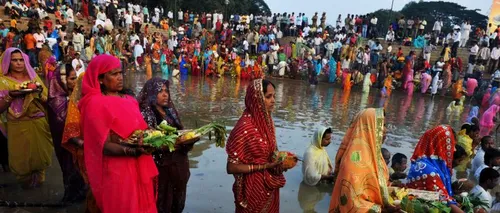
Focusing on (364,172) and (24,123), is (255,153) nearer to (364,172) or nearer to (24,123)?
(364,172)

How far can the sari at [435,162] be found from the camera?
3434 mm

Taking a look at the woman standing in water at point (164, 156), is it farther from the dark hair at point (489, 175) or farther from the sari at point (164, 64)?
the sari at point (164, 64)

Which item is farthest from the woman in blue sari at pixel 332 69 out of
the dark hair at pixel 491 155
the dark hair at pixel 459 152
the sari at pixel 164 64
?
the dark hair at pixel 459 152

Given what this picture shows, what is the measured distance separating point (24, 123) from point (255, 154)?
10.3ft

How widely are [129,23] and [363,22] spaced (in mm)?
14715

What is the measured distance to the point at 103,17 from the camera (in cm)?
2105

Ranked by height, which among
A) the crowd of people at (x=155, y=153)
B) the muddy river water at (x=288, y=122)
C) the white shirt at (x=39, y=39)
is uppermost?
the white shirt at (x=39, y=39)

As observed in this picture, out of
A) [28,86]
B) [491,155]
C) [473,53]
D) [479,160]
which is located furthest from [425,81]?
[28,86]

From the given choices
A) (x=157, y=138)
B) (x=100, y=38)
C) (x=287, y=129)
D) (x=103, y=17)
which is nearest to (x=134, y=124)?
(x=157, y=138)

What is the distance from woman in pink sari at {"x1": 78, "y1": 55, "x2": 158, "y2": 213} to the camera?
2.84 m

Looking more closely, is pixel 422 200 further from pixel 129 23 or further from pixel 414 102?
pixel 129 23

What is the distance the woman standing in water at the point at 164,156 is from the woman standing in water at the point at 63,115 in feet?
3.22

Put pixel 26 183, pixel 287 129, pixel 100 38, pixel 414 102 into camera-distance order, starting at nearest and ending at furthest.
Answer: pixel 26 183 < pixel 287 129 < pixel 414 102 < pixel 100 38

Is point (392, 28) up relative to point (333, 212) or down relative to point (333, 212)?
up
